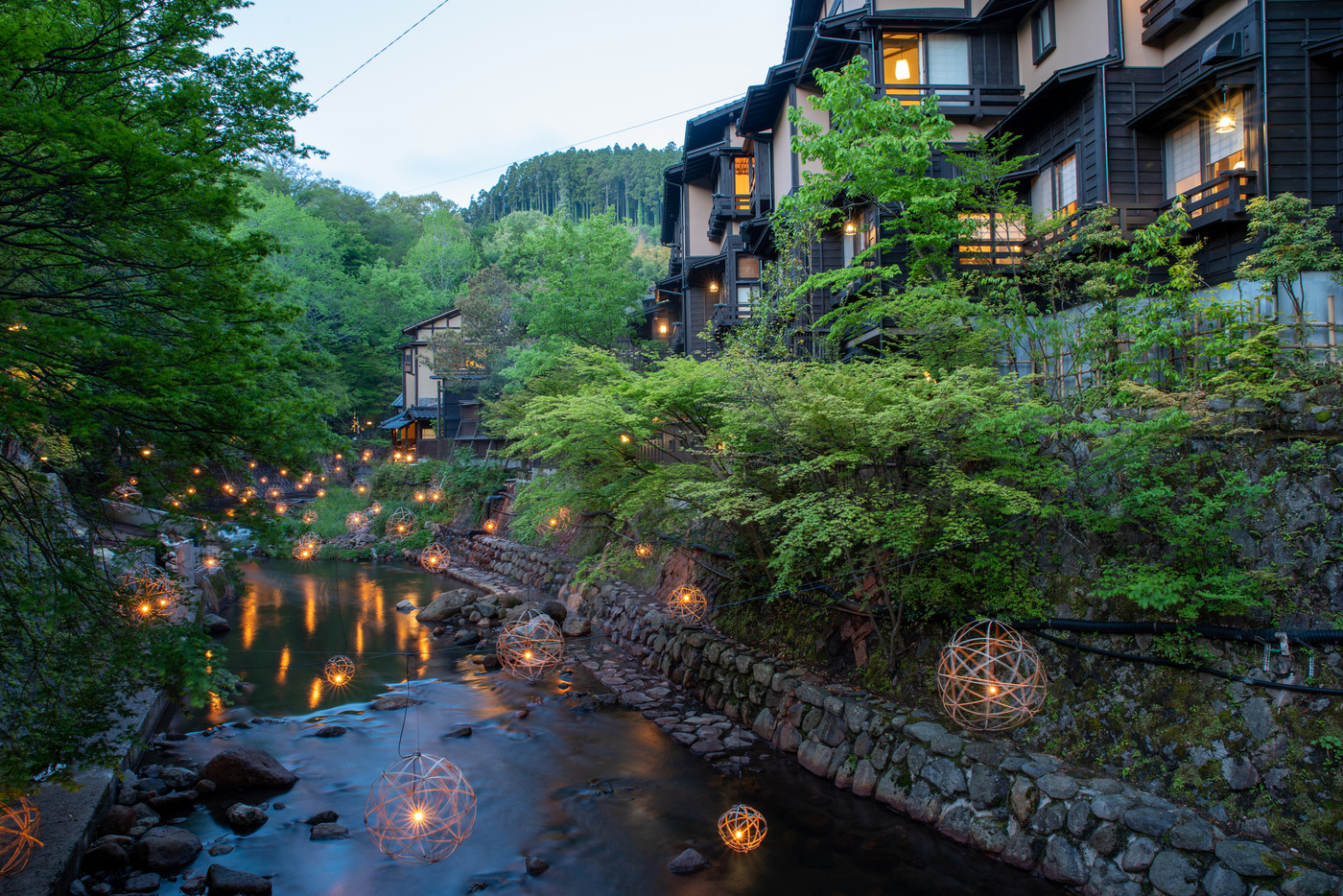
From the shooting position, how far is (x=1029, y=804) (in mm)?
8492

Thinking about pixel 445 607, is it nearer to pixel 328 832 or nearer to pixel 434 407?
pixel 328 832

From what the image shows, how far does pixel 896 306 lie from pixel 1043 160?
728 cm

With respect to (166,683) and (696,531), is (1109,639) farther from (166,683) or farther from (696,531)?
(166,683)

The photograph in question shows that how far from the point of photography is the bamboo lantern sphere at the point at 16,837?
7.27m

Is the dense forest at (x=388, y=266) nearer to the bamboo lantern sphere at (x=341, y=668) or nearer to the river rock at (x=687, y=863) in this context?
Answer: the bamboo lantern sphere at (x=341, y=668)

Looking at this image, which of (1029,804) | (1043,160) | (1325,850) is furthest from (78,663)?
(1043,160)

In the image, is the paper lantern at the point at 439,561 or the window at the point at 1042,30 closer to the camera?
the window at the point at 1042,30

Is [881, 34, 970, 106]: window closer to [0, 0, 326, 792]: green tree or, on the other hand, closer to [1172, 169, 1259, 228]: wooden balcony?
[1172, 169, 1259, 228]: wooden balcony

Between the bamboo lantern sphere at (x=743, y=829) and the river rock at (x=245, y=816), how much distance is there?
6.65m

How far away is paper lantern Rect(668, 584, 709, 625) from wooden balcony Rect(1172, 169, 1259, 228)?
39.8 ft

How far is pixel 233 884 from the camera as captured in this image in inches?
332

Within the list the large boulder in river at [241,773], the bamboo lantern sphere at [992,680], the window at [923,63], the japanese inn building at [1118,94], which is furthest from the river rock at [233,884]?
the window at [923,63]

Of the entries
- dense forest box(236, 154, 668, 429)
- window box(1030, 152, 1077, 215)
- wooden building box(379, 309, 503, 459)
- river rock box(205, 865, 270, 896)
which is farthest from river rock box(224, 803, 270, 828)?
wooden building box(379, 309, 503, 459)

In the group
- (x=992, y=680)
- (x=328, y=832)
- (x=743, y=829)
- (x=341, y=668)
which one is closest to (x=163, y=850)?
(x=328, y=832)
